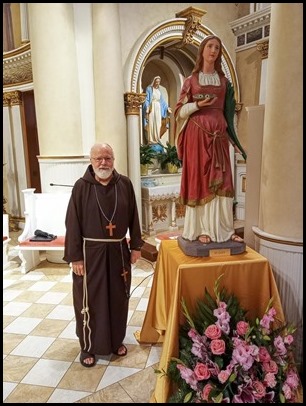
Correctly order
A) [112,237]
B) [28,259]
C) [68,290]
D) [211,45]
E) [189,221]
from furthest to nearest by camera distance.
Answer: [28,259], [68,290], [112,237], [189,221], [211,45]

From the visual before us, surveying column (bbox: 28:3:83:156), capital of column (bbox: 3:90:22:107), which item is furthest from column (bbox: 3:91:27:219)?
column (bbox: 28:3:83:156)

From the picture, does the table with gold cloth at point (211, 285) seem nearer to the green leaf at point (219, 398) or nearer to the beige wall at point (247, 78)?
the green leaf at point (219, 398)

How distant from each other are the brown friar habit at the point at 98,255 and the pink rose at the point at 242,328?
98 cm

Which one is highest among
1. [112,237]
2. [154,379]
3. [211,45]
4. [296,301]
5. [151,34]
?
[151,34]

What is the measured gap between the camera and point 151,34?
5.61 metres

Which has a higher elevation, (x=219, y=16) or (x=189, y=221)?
(x=219, y=16)

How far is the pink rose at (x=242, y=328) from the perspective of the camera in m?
1.84

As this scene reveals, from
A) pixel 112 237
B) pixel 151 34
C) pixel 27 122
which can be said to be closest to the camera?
pixel 112 237

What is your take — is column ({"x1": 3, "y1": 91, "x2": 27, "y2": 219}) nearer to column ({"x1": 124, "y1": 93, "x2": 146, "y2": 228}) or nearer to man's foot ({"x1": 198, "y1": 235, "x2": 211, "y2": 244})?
column ({"x1": 124, "y1": 93, "x2": 146, "y2": 228})

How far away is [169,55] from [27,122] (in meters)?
3.43

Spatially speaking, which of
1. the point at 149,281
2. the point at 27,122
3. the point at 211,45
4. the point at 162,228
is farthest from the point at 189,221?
the point at 27,122

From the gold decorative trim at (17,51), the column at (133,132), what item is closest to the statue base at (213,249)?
the column at (133,132)

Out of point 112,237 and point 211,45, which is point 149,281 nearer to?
point 112,237

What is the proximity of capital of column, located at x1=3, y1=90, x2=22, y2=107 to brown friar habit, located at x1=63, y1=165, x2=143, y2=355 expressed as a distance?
523 centimetres
